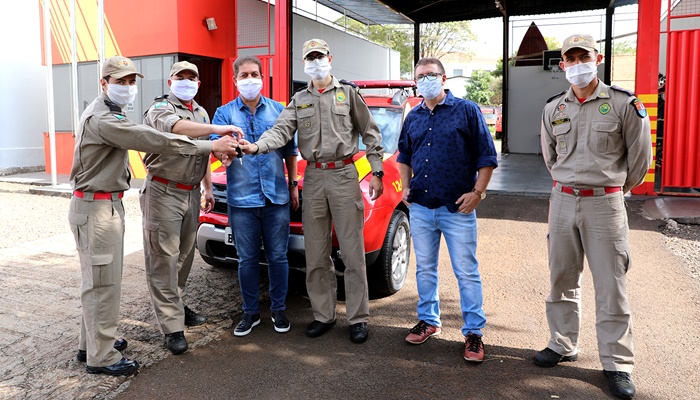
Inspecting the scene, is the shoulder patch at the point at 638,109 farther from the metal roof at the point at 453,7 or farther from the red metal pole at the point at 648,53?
the metal roof at the point at 453,7

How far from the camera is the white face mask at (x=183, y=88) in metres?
4.20

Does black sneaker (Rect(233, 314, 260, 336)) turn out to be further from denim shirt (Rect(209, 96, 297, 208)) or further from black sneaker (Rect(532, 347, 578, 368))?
black sneaker (Rect(532, 347, 578, 368))

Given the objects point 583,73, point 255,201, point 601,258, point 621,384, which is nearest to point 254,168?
point 255,201

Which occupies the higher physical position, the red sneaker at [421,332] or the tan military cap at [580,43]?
the tan military cap at [580,43]

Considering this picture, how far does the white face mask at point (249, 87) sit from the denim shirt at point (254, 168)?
0.34 ft

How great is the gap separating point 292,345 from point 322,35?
1559cm

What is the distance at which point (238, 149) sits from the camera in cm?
386

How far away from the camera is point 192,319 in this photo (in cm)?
454

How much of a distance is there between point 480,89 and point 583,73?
199ft

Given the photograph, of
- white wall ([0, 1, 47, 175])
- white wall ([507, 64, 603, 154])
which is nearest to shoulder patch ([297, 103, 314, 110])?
white wall ([0, 1, 47, 175])

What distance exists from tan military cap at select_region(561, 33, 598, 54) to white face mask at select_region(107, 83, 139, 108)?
279cm

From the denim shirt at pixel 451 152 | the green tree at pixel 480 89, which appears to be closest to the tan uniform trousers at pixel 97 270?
the denim shirt at pixel 451 152

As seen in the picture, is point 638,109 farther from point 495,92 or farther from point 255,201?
point 495,92

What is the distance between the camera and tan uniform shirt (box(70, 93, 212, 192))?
3467 millimetres
